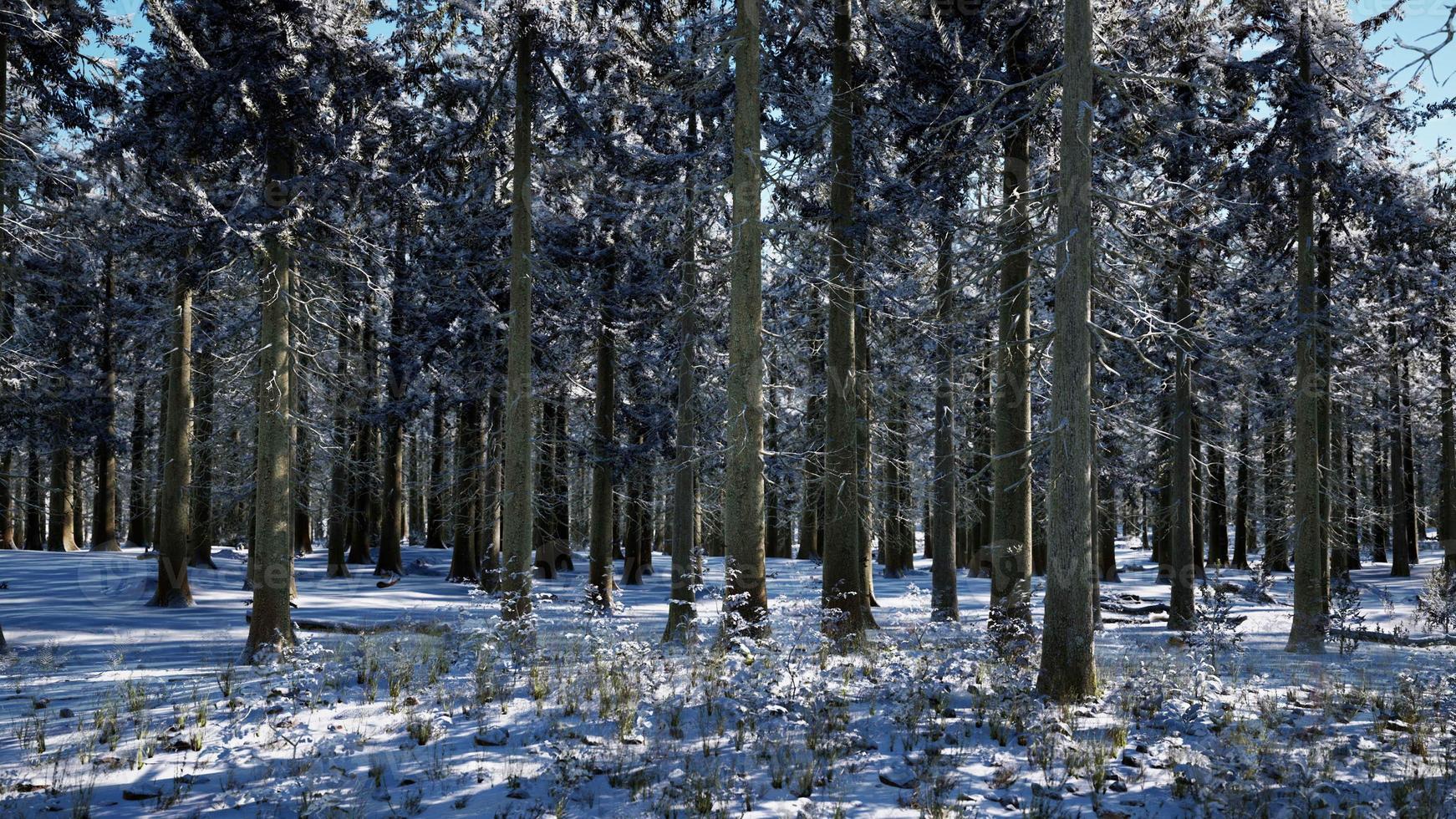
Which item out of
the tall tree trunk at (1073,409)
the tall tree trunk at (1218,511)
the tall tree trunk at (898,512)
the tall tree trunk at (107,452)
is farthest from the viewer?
the tall tree trunk at (1218,511)

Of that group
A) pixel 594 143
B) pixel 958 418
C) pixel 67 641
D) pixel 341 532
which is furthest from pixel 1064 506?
pixel 341 532

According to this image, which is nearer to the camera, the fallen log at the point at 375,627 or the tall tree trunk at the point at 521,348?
the tall tree trunk at the point at 521,348

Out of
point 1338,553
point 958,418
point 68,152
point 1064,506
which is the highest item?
point 68,152

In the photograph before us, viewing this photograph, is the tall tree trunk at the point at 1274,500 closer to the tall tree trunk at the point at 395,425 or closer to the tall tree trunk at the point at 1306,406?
the tall tree trunk at the point at 1306,406

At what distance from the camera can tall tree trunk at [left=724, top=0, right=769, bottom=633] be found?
1055 centimetres

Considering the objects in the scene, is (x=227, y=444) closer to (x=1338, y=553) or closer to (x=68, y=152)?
(x=68, y=152)

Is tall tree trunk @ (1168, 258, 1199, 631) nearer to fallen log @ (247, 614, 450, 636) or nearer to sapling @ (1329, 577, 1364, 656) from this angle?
sapling @ (1329, 577, 1364, 656)

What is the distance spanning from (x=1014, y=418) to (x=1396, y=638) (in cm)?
845

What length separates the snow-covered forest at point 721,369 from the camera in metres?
7.00

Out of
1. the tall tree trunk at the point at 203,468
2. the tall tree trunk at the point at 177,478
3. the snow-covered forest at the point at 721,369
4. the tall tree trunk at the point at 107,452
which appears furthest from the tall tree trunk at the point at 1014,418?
the tall tree trunk at the point at 107,452

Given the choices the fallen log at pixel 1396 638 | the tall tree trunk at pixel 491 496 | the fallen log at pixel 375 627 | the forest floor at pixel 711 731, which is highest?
the tall tree trunk at pixel 491 496

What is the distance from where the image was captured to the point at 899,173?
14.5 metres

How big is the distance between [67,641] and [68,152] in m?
16.5

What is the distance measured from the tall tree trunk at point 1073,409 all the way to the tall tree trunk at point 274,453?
9.45 metres
